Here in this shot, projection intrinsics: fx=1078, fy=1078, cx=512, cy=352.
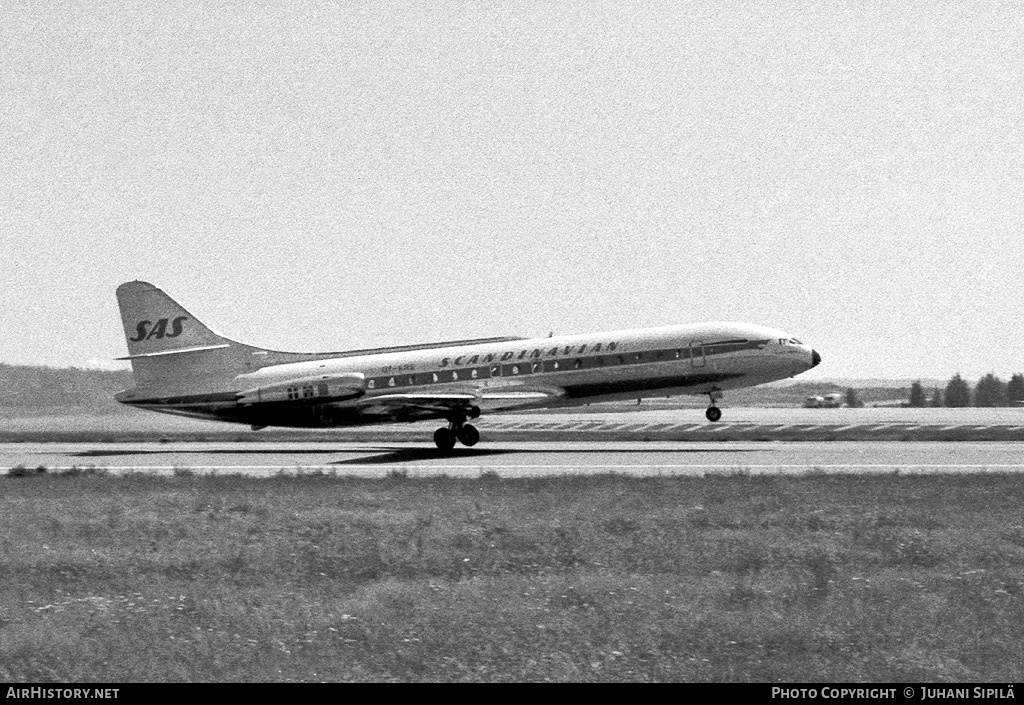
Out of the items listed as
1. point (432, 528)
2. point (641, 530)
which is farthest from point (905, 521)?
point (432, 528)

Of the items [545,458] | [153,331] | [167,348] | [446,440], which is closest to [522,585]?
[545,458]

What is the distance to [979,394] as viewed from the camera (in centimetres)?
15100

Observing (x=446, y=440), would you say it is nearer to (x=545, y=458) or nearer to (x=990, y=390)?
(x=545, y=458)

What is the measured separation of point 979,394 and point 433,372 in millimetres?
125206

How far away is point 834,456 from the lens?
38594 mm

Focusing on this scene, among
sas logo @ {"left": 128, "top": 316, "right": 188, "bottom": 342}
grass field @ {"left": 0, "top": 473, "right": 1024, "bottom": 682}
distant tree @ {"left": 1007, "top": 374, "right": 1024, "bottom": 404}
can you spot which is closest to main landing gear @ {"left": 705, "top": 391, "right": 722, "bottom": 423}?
grass field @ {"left": 0, "top": 473, "right": 1024, "bottom": 682}

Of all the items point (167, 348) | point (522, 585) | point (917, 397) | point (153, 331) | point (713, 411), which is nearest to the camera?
point (522, 585)

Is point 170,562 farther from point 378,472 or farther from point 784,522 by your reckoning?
point 378,472

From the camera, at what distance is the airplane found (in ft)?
146

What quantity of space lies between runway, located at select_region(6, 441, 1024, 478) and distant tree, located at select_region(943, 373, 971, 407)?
96521 mm

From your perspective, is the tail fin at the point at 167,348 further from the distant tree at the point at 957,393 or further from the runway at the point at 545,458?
the distant tree at the point at 957,393

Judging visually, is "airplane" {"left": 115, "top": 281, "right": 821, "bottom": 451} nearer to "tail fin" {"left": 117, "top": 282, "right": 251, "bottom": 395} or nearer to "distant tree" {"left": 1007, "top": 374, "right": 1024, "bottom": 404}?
"tail fin" {"left": 117, "top": 282, "right": 251, "bottom": 395}

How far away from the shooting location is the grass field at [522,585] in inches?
433

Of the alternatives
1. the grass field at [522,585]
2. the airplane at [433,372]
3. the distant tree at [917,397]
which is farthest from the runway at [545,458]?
the distant tree at [917,397]
